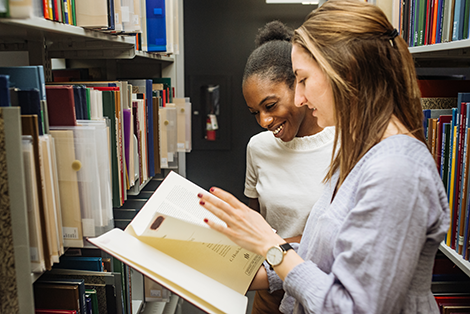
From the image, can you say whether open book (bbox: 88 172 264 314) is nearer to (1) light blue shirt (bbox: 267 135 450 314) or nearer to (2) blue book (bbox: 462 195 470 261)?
(1) light blue shirt (bbox: 267 135 450 314)

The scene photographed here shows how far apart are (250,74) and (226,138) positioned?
2.33 m

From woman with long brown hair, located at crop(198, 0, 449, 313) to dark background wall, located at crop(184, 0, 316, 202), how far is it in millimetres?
2895

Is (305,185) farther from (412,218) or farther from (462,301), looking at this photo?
(412,218)

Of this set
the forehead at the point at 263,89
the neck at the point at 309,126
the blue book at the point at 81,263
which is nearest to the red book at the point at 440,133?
the neck at the point at 309,126

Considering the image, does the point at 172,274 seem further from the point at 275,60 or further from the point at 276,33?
the point at 276,33

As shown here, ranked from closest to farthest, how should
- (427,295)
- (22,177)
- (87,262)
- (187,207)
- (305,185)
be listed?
(22,177)
(427,295)
(187,207)
(87,262)
(305,185)

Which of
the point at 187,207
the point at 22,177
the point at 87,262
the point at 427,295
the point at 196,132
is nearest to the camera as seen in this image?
the point at 22,177

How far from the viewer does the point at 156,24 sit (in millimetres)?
1903

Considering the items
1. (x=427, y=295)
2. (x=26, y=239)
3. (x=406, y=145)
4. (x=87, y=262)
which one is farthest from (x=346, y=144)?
(x=87, y=262)

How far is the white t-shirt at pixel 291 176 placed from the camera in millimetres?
1426

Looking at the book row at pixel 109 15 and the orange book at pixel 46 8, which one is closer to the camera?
the book row at pixel 109 15

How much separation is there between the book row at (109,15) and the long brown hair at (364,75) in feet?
2.01

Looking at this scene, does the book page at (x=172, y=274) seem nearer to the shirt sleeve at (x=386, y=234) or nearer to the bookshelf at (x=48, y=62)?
the bookshelf at (x=48, y=62)

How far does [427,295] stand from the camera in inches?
30.8
